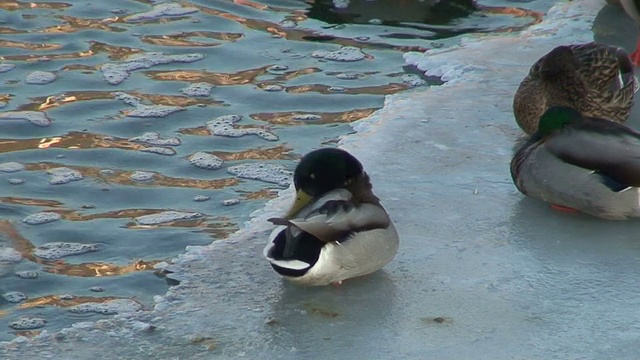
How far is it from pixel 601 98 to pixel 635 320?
241 cm

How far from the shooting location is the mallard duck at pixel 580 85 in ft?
22.4

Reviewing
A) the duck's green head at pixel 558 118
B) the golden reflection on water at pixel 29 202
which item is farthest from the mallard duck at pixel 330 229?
the golden reflection on water at pixel 29 202

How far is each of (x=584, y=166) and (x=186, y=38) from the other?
4.48 metres

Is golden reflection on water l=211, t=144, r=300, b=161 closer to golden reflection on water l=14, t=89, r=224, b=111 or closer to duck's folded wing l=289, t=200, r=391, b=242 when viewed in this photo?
golden reflection on water l=14, t=89, r=224, b=111

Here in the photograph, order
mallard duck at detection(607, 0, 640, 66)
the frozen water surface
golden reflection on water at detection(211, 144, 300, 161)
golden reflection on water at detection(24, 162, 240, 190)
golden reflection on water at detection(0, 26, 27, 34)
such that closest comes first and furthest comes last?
the frozen water surface
golden reflection on water at detection(24, 162, 240, 190)
golden reflection on water at detection(211, 144, 300, 161)
mallard duck at detection(607, 0, 640, 66)
golden reflection on water at detection(0, 26, 27, 34)

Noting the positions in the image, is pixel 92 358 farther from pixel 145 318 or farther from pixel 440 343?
pixel 440 343

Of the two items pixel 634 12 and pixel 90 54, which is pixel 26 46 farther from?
pixel 634 12

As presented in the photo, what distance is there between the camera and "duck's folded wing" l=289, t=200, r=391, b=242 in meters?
4.73

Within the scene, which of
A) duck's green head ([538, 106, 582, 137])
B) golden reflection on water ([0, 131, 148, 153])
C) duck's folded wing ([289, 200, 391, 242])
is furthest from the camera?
golden reflection on water ([0, 131, 148, 153])

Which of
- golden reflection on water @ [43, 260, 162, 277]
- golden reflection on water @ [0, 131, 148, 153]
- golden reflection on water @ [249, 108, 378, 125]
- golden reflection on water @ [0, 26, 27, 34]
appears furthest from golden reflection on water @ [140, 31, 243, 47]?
golden reflection on water @ [43, 260, 162, 277]

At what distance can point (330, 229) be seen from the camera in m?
4.78

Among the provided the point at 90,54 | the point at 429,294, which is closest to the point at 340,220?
the point at 429,294

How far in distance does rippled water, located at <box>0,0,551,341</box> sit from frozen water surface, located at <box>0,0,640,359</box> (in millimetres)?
431

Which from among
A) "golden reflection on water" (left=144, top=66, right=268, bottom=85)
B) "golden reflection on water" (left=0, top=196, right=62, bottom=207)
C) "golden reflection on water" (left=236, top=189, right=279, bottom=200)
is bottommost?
"golden reflection on water" (left=0, top=196, right=62, bottom=207)
